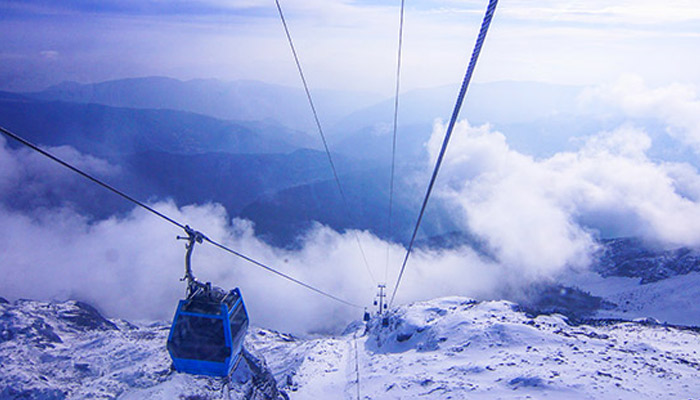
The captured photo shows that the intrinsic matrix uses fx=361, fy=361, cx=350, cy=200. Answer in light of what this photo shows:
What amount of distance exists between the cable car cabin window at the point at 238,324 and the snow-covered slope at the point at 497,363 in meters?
14.0

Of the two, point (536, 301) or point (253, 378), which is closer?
point (253, 378)

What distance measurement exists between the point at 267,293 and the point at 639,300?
152614 millimetres

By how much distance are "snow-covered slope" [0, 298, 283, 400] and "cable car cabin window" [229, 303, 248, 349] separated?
56.6 ft

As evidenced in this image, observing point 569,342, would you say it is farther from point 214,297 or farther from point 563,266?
point 563,266

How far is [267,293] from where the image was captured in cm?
18700

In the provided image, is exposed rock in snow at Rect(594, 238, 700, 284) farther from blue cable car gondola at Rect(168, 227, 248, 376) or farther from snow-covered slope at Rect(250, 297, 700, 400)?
blue cable car gondola at Rect(168, 227, 248, 376)

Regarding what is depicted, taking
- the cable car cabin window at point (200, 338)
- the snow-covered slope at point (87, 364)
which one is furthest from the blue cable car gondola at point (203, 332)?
the snow-covered slope at point (87, 364)

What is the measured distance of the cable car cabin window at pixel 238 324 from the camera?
8.59 metres

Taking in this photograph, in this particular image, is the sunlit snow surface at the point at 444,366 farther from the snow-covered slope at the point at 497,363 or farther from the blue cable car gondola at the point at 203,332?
the blue cable car gondola at the point at 203,332

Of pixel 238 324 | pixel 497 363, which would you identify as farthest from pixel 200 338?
pixel 497 363

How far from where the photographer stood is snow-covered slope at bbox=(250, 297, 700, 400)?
17.6 metres

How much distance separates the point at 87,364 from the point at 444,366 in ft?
163

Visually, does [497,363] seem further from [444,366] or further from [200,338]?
[200,338]

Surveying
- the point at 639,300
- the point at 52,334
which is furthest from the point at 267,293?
the point at 639,300
